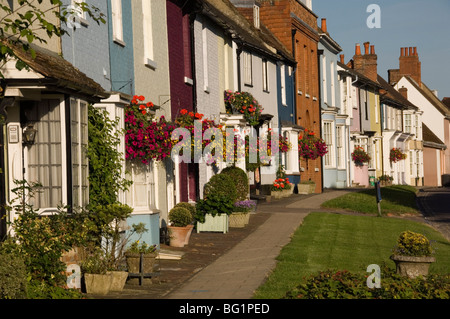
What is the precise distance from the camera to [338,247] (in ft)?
61.9

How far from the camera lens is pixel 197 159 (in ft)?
73.4

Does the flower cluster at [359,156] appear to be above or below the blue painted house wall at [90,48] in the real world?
below

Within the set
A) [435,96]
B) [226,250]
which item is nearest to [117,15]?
[226,250]

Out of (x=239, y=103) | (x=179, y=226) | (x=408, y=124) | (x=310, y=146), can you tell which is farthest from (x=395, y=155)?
(x=179, y=226)

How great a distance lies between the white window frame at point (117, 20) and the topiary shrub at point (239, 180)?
9.49 m

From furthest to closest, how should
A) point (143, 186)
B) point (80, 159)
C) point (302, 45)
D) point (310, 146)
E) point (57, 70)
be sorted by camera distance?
point (302, 45)
point (310, 146)
point (143, 186)
point (80, 159)
point (57, 70)

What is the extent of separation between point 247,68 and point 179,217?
1295 centimetres

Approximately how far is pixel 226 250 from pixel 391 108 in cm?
4669

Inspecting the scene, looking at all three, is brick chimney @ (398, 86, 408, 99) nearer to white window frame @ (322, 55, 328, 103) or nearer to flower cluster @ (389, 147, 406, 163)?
flower cluster @ (389, 147, 406, 163)

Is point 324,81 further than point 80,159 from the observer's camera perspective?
Yes

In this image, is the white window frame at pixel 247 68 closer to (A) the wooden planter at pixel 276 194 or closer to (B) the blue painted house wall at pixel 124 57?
(A) the wooden planter at pixel 276 194

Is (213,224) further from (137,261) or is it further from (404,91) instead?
(404,91)

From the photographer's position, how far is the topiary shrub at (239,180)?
2527 centimetres

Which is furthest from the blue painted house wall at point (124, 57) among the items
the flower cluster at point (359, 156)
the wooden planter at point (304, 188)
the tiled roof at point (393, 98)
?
the tiled roof at point (393, 98)
